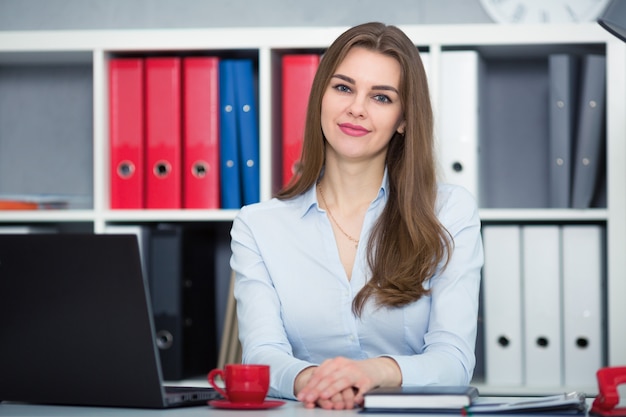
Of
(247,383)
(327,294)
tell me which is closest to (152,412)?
(247,383)

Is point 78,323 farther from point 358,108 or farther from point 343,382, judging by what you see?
point 358,108

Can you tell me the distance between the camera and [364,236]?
202 cm

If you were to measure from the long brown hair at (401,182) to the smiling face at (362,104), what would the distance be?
0.02 metres

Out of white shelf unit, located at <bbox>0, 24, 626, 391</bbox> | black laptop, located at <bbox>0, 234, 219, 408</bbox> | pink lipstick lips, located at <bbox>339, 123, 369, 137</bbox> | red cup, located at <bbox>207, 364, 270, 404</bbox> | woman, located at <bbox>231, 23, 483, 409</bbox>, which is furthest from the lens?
white shelf unit, located at <bbox>0, 24, 626, 391</bbox>

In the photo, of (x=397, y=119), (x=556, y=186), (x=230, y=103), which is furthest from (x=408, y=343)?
(x=230, y=103)

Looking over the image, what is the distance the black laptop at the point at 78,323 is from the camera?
124 cm

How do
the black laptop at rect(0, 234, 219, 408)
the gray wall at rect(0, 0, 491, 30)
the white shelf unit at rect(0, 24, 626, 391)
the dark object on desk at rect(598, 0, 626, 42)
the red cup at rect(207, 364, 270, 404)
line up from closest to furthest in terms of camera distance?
the black laptop at rect(0, 234, 219, 408) < the red cup at rect(207, 364, 270, 404) < the dark object on desk at rect(598, 0, 626, 42) < the white shelf unit at rect(0, 24, 626, 391) < the gray wall at rect(0, 0, 491, 30)

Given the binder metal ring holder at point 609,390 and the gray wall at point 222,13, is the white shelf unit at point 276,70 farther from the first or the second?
the binder metal ring holder at point 609,390

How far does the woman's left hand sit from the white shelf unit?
968 mm

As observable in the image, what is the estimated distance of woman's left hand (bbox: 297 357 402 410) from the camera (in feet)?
4.62

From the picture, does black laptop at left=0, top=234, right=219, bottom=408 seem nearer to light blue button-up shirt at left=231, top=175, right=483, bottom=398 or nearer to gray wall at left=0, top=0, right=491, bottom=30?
light blue button-up shirt at left=231, top=175, right=483, bottom=398

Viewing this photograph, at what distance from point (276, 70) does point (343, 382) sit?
4.26 ft

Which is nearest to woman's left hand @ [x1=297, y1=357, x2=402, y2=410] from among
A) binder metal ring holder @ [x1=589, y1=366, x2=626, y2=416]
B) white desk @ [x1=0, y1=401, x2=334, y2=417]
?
white desk @ [x1=0, y1=401, x2=334, y2=417]

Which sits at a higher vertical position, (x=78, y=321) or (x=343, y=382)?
(x=78, y=321)
